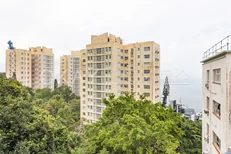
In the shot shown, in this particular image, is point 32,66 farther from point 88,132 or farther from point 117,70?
point 88,132

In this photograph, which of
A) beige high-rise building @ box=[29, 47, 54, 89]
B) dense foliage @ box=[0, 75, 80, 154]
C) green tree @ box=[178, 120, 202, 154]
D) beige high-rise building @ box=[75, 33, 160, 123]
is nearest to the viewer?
dense foliage @ box=[0, 75, 80, 154]

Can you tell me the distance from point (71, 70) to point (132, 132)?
123 feet

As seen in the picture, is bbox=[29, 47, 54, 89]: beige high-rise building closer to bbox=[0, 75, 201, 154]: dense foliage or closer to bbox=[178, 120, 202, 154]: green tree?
bbox=[0, 75, 201, 154]: dense foliage

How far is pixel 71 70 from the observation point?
42.8 m

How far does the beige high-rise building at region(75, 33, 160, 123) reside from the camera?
72.2 feet

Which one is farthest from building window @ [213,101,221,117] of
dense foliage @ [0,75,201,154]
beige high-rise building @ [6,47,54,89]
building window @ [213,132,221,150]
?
beige high-rise building @ [6,47,54,89]

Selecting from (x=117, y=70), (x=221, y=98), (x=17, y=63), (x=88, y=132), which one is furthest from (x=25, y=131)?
(x=17, y=63)

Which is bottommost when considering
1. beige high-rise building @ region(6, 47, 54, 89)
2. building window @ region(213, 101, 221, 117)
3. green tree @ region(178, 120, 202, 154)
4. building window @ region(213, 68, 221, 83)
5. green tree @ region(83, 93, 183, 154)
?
green tree @ region(178, 120, 202, 154)

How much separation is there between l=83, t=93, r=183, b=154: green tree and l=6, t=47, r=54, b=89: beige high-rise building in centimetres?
3135

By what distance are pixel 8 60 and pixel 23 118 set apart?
114ft

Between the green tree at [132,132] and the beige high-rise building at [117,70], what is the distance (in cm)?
1219

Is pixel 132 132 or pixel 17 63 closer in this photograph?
pixel 132 132

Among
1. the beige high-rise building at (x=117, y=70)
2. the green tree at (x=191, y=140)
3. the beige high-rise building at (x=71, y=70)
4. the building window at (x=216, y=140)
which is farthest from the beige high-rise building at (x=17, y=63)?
the building window at (x=216, y=140)

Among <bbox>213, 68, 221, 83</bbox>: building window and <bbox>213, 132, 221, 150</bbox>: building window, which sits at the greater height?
<bbox>213, 68, 221, 83</bbox>: building window
